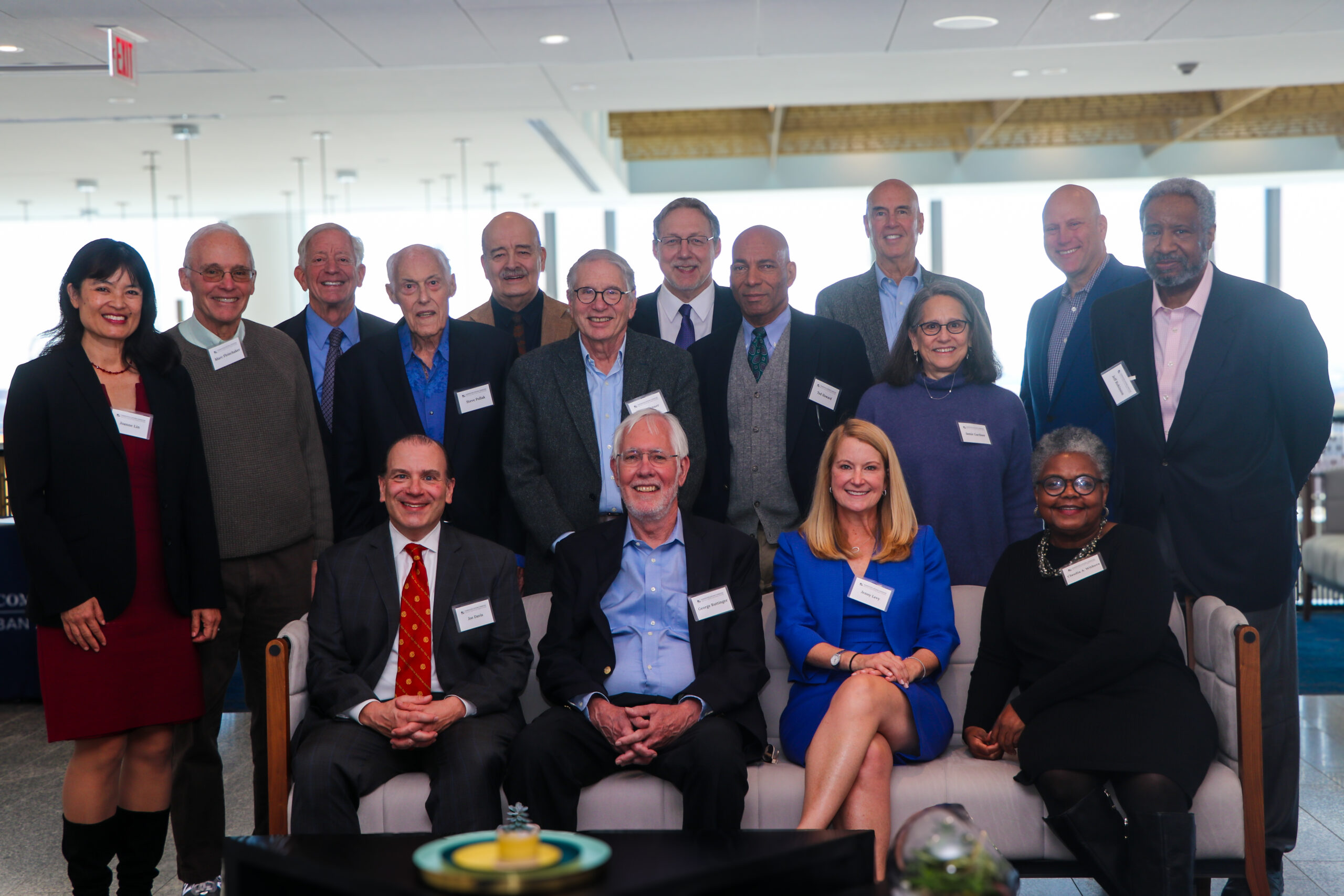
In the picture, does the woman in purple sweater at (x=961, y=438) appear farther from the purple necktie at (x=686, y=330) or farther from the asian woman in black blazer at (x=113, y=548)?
the asian woman in black blazer at (x=113, y=548)

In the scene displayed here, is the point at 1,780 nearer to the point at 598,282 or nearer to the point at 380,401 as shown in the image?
the point at 380,401

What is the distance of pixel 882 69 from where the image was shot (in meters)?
7.60

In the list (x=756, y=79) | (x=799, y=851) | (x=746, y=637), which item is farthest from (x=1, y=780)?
(x=756, y=79)

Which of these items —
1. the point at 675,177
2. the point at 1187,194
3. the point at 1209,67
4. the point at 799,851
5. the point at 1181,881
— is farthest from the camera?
the point at 675,177

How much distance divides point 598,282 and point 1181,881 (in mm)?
2207

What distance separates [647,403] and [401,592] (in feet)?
3.02

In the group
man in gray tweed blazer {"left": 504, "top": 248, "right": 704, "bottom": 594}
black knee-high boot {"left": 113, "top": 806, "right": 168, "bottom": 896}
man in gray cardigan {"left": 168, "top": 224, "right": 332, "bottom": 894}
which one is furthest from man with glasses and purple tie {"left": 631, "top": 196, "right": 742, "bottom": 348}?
black knee-high boot {"left": 113, "top": 806, "right": 168, "bottom": 896}

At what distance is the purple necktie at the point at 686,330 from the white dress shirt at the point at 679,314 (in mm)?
11

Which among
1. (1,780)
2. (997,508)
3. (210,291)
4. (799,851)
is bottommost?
(1,780)

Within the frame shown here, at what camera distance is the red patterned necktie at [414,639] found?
9.59 ft

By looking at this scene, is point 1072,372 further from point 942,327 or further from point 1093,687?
point 1093,687

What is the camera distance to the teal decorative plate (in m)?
1.88

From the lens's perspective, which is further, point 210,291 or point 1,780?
point 1,780

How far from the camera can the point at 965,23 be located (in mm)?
6336
